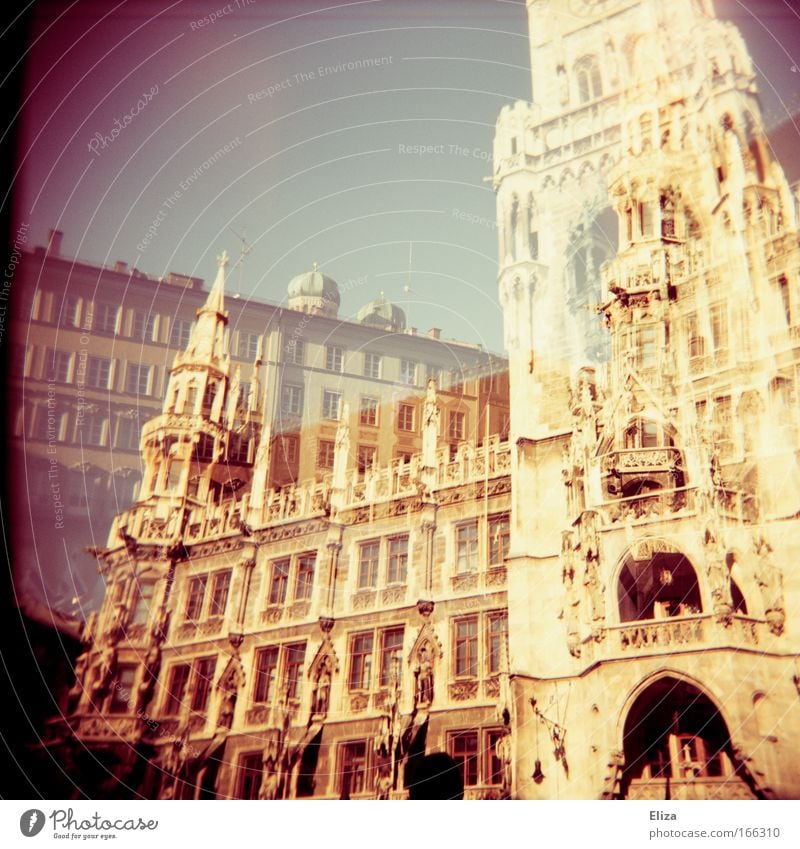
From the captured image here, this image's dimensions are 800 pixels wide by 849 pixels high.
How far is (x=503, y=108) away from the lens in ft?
37.0

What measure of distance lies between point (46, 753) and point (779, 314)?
8.45m

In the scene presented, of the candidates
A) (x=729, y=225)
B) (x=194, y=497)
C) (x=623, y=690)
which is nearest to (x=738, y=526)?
(x=623, y=690)

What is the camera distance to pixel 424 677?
999 cm

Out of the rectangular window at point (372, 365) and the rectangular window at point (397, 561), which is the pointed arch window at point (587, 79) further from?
the rectangular window at point (397, 561)

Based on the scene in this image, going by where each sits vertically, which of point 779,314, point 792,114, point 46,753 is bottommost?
point 46,753

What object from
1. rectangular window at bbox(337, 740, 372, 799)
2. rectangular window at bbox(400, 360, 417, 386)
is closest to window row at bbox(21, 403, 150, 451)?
rectangular window at bbox(400, 360, 417, 386)

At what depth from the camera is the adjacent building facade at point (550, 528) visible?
916 centimetres

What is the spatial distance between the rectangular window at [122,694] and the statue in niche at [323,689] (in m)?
1.94

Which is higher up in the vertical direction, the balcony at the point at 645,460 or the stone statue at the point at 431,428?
the stone statue at the point at 431,428

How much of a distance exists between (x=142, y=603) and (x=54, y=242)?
4122 millimetres

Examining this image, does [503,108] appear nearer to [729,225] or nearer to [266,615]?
[729,225]

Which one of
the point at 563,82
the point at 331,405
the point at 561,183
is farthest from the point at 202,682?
the point at 563,82

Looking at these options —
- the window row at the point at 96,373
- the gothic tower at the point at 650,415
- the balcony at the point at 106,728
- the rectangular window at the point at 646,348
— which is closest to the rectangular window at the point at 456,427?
the gothic tower at the point at 650,415

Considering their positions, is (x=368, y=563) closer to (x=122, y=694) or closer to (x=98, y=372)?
(x=122, y=694)
